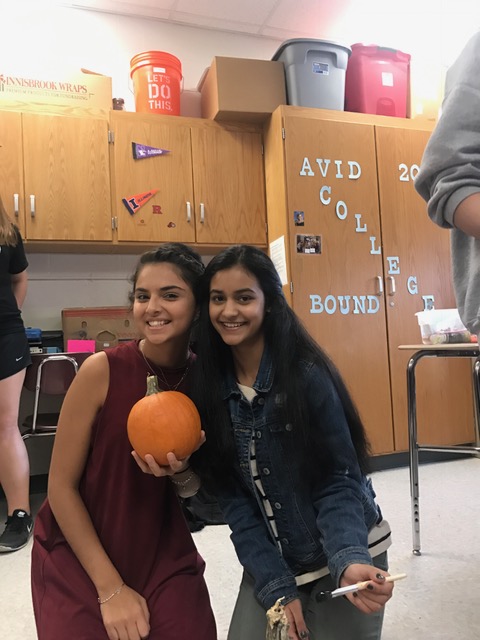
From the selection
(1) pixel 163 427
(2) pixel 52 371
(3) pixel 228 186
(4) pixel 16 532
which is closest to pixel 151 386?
(1) pixel 163 427

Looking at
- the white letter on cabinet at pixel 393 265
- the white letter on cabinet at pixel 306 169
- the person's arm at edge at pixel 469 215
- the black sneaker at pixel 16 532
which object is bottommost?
the black sneaker at pixel 16 532

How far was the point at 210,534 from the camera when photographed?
1989mm

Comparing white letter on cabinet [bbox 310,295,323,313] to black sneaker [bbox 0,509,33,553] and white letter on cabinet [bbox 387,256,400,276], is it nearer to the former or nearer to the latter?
white letter on cabinet [bbox 387,256,400,276]

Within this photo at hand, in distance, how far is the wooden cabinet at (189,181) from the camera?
278 cm

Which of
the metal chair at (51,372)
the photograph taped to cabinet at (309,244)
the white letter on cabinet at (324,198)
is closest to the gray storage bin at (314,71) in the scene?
the white letter on cabinet at (324,198)

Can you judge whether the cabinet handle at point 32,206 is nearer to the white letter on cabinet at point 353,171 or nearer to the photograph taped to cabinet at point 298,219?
the photograph taped to cabinet at point 298,219

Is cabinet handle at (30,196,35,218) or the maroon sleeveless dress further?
cabinet handle at (30,196,35,218)

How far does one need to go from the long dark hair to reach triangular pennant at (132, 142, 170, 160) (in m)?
1.99

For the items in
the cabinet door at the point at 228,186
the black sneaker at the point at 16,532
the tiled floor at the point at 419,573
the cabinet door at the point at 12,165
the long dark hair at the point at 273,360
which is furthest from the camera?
the cabinet door at the point at 228,186

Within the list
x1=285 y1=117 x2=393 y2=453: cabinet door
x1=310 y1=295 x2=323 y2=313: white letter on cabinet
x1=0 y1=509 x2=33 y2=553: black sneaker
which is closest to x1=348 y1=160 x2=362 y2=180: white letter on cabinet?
x1=285 y1=117 x2=393 y2=453: cabinet door

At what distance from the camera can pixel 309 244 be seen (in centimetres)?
282

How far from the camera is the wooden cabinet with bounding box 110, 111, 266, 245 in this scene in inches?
109

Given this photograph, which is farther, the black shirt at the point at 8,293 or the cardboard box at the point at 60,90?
the cardboard box at the point at 60,90

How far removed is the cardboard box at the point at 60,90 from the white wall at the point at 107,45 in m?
0.08
